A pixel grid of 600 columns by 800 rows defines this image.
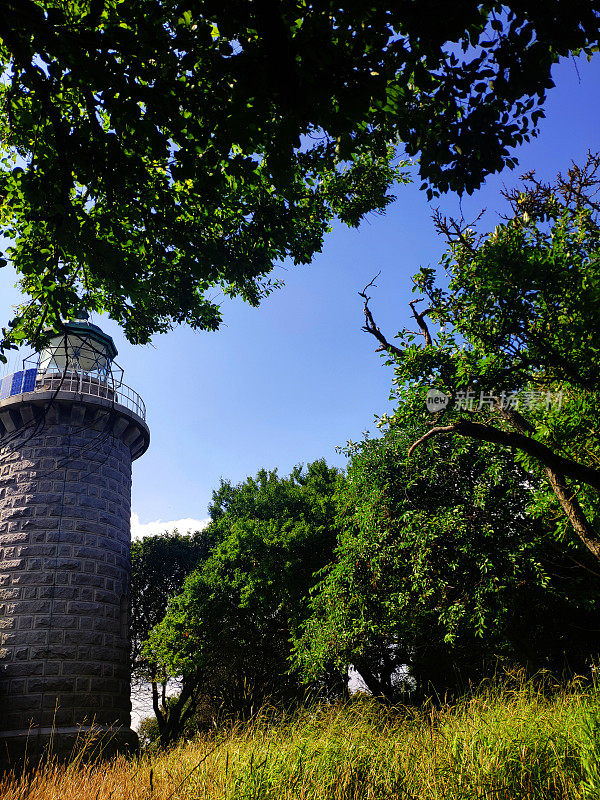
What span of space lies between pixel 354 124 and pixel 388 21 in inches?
28.6

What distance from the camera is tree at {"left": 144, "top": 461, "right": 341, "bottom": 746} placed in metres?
18.3

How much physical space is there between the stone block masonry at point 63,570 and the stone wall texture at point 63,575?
0.02 metres

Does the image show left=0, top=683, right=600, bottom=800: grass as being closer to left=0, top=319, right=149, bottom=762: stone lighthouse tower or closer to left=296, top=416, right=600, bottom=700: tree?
left=296, top=416, right=600, bottom=700: tree

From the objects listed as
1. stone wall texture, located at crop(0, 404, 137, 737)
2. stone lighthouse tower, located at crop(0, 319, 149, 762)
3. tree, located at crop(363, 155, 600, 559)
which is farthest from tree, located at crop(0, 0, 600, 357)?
stone wall texture, located at crop(0, 404, 137, 737)

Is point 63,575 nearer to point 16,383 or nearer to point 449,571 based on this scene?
point 16,383

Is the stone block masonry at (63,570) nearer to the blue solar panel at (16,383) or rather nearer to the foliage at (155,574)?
the blue solar panel at (16,383)

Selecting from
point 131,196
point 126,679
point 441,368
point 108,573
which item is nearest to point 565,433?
point 441,368

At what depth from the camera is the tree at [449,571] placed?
35.5ft

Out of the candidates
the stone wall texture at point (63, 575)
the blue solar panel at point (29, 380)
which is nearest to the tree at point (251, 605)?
the stone wall texture at point (63, 575)

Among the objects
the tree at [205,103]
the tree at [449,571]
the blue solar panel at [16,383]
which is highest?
the blue solar panel at [16,383]

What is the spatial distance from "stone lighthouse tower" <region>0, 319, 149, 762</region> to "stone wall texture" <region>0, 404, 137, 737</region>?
0.03 m

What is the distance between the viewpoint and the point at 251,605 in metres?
18.6

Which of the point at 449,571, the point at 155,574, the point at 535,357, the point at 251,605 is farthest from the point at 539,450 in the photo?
the point at 155,574

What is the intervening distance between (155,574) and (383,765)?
75.8ft
